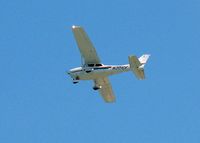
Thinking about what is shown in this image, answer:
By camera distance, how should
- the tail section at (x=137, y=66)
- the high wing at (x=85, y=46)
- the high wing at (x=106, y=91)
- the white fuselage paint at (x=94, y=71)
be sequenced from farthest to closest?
the high wing at (x=106, y=91) < the high wing at (x=85, y=46) < the white fuselage paint at (x=94, y=71) < the tail section at (x=137, y=66)

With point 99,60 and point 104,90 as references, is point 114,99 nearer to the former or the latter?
point 104,90

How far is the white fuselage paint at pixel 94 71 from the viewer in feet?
313

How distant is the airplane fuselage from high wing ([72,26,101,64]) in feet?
2.68

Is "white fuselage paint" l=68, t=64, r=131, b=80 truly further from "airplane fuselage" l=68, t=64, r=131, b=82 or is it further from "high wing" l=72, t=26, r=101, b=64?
"high wing" l=72, t=26, r=101, b=64

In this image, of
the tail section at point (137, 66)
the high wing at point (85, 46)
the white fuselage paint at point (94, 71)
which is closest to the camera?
the tail section at point (137, 66)

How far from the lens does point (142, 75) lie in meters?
94.6

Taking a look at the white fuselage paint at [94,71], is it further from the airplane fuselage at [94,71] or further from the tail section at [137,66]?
the tail section at [137,66]

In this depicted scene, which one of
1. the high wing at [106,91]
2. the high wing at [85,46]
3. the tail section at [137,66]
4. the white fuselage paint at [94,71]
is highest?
the high wing at [85,46]

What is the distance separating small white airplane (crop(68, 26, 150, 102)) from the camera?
310 feet

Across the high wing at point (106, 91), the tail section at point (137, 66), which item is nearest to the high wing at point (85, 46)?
the high wing at point (106, 91)

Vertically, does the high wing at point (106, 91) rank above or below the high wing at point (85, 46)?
below

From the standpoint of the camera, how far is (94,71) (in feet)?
320

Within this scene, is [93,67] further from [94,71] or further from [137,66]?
[137,66]

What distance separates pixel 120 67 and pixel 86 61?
14.1ft
